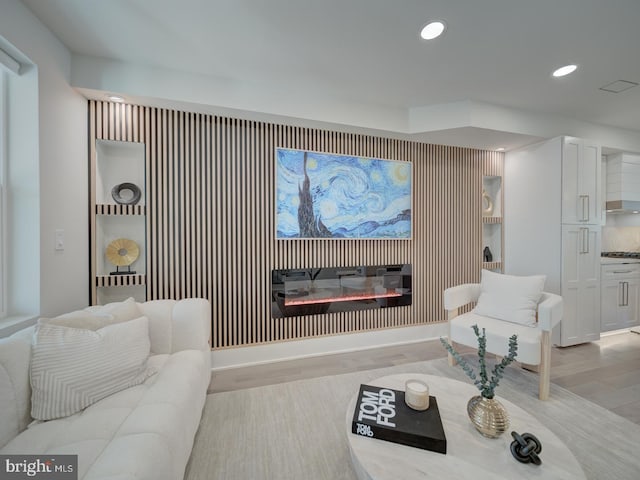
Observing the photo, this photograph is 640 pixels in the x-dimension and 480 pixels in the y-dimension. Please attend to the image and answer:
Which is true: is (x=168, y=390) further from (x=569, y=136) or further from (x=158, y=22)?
(x=569, y=136)

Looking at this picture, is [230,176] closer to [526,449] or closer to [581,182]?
[526,449]

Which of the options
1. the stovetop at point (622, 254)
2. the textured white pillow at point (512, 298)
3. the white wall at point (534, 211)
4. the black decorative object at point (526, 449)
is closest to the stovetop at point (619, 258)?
the stovetop at point (622, 254)

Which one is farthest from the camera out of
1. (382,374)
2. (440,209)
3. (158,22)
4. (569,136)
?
(440,209)

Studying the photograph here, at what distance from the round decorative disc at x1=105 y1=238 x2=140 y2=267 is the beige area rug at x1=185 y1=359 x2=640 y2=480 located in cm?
143

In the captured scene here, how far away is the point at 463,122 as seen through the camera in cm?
285

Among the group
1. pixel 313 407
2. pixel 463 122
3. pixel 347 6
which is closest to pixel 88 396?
pixel 313 407

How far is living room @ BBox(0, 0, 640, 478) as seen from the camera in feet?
5.92

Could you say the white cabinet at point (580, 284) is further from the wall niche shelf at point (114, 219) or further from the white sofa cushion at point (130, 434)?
the wall niche shelf at point (114, 219)

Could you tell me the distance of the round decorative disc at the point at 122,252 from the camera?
8.09 ft

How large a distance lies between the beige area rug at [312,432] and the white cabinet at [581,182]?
209 centimetres

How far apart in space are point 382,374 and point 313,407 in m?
0.81

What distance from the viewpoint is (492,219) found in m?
3.78

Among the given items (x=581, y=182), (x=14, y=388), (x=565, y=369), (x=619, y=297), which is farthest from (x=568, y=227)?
(x=14, y=388)

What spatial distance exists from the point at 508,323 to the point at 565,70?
2.28 metres
